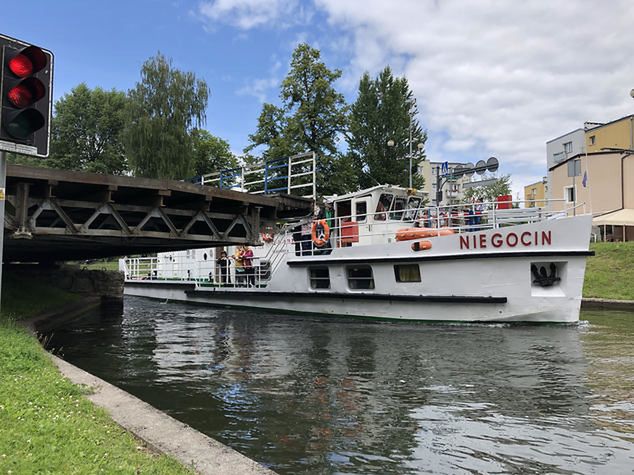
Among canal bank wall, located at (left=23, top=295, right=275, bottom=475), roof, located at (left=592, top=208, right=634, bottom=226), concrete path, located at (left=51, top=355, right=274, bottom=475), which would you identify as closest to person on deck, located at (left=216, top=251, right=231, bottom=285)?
canal bank wall, located at (left=23, top=295, right=275, bottom=475)

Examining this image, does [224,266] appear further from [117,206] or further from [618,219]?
[618,219]

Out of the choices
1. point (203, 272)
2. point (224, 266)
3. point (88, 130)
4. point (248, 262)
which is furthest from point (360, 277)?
point (88, 130)

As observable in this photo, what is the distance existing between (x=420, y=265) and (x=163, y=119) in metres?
31.5

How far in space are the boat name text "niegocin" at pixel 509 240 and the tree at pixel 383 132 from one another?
19107 mm

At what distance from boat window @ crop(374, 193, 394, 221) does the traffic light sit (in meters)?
13.5

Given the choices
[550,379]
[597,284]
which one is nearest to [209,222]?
[550,379]

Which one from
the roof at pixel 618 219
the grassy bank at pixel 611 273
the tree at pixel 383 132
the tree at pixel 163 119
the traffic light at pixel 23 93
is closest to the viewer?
the traffic light at pixel 23 93

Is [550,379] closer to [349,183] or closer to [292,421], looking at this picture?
[292,421]

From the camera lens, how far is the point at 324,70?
29797mm

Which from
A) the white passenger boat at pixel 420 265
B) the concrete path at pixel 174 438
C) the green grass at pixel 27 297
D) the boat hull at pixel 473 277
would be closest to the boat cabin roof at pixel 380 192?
the white passenger boat at pixel 420 265

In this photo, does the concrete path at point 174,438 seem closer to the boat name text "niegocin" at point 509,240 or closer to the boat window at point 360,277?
the boat name text "niegocin" at point 509,240

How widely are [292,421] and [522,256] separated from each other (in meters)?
9.57

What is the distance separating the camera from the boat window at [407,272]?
15577 mm

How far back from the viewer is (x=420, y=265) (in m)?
15.3
